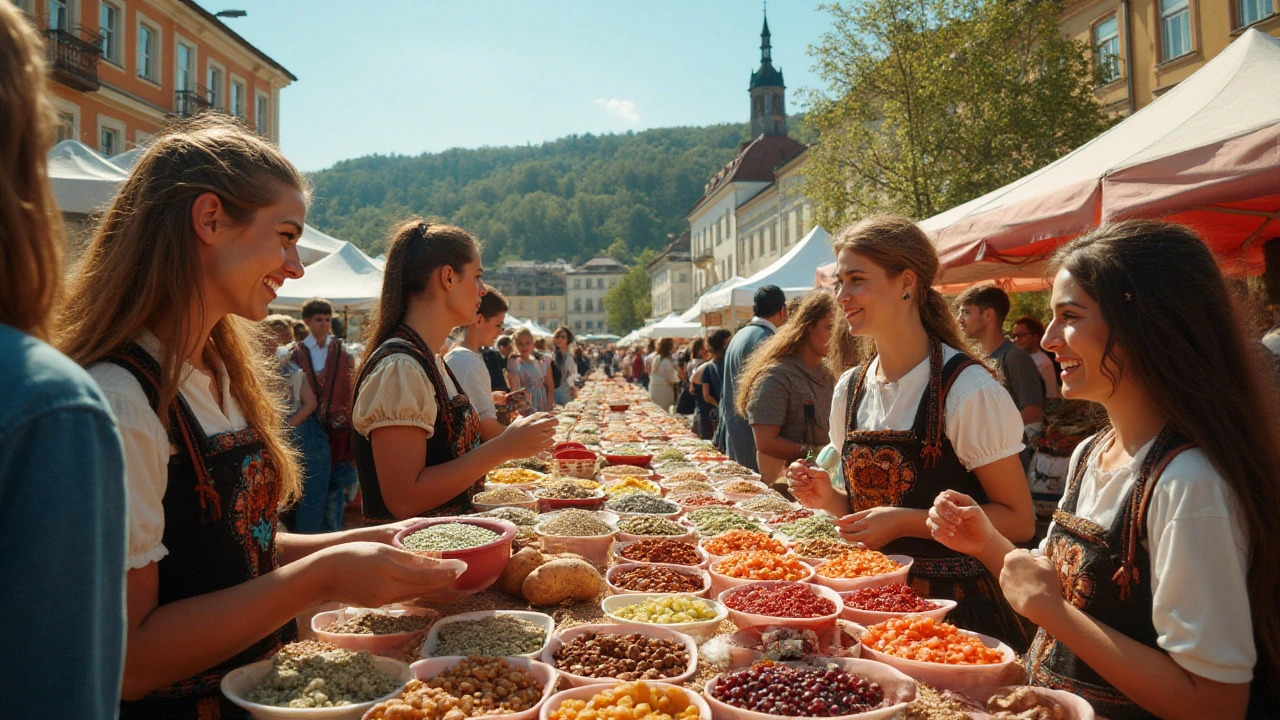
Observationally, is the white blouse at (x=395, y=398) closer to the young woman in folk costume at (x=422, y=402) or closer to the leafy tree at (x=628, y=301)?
the young woman in folk costume at (x=422, y=402)

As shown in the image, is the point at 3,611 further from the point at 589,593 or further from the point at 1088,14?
the point at 1088,14

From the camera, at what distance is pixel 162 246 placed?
1648 mm

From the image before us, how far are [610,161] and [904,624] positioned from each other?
153364mm

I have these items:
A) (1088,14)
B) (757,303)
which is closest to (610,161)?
(1088,14)

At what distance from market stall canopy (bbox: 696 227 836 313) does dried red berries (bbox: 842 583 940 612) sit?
769cm

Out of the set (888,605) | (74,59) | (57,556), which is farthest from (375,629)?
(74,59)

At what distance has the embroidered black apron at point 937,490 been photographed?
2648 mm

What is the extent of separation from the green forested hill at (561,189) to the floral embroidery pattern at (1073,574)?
120 metres

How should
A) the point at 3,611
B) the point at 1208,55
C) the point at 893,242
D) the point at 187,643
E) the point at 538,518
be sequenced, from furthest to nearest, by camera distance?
the point at 1208,55, the point at 538,518, the point at 893,242, the point at 187,643, the point at 3,611

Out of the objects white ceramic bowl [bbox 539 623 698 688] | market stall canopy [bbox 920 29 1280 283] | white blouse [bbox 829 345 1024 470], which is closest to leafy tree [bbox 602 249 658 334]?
market stall canopy [bbox 920 29 1280 283]

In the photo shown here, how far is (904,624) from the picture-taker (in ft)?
7.13

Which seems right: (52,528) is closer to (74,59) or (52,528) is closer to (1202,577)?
(1202,577)

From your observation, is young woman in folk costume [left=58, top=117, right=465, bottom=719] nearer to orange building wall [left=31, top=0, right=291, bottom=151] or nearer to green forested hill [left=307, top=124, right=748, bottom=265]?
orange building wall [left=31, top=0, right=291, bottom=151]

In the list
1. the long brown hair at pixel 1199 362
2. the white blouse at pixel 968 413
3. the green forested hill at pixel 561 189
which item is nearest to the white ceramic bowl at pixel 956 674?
the long brown hair at pixel 1199 362
